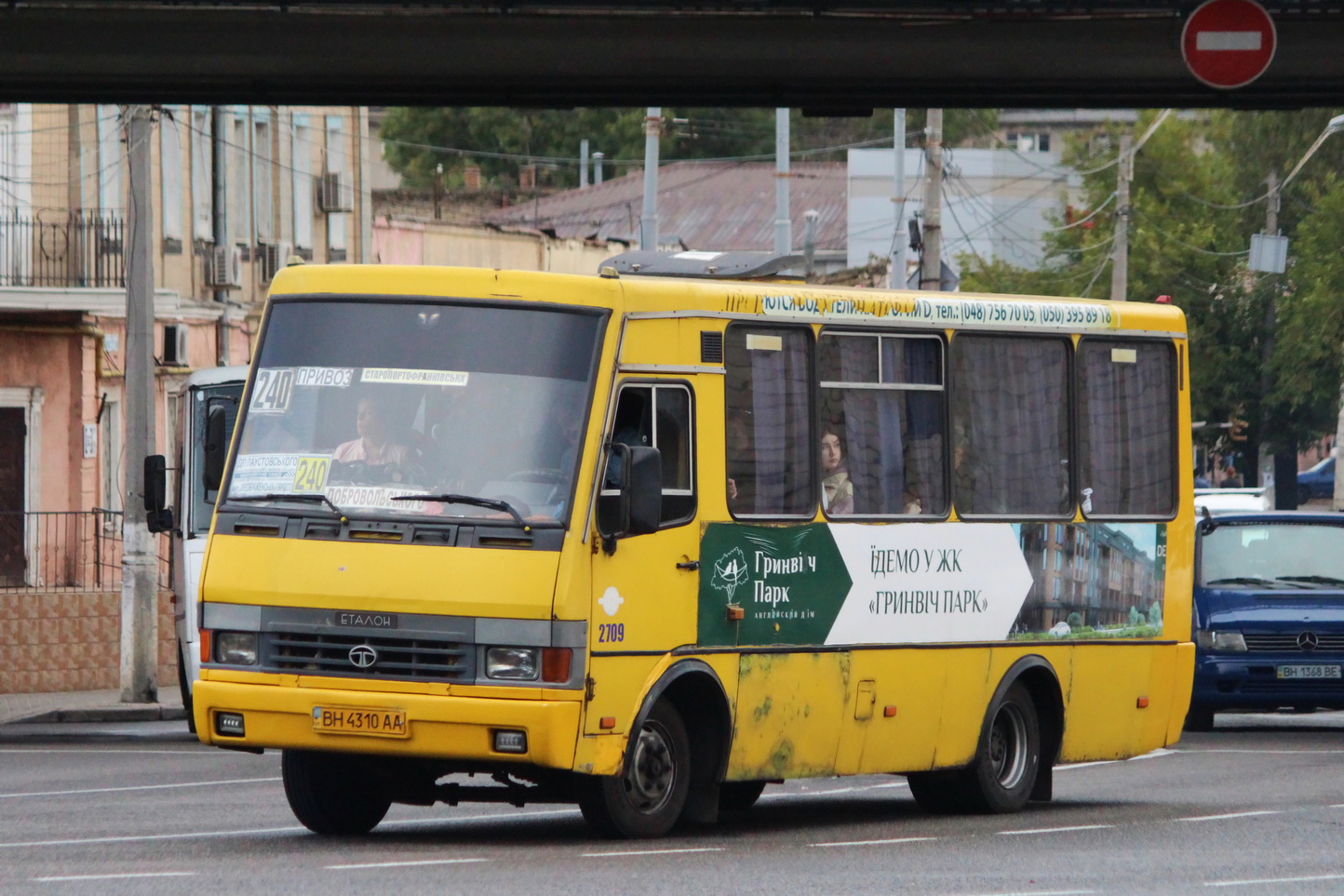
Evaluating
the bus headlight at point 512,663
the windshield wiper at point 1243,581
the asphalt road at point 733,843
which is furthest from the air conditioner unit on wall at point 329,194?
the bus headlight at point 512,663

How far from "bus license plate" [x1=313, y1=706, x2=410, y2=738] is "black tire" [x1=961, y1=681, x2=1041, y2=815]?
13.5 ft

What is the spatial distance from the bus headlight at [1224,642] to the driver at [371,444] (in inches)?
424

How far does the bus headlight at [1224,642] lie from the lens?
68.5 ft

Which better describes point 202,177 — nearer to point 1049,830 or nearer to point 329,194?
point 329,194

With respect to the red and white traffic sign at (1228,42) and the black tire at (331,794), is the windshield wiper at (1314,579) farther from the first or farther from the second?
the black tire at (331,794)

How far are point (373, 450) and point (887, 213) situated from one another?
257 ft

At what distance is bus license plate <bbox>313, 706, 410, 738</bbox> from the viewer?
37.3 ft

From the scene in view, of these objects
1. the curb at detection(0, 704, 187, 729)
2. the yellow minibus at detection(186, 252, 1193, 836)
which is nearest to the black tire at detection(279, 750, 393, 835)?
the yellow minibus at detection(186, 252, 1193, 836)

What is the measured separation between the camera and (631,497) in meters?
11.8

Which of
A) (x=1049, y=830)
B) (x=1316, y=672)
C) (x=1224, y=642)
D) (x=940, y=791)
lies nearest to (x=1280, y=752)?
(x=1316, y=672)

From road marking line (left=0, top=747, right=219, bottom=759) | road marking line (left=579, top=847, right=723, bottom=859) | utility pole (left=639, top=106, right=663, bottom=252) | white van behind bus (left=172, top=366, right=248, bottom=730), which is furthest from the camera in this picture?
utility pole (left=639, top=106, right=663, bottom=252)

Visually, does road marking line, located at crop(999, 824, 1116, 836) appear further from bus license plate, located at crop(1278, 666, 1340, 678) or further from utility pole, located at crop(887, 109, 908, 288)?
utility pole, located at crop(887, 109, 908, 288)

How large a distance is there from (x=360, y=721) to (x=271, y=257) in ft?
92.2

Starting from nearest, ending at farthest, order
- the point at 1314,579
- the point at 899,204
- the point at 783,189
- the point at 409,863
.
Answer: the point at 409,863 < the point at 1314,579 < the point at 783,189 < the point at 899,204
